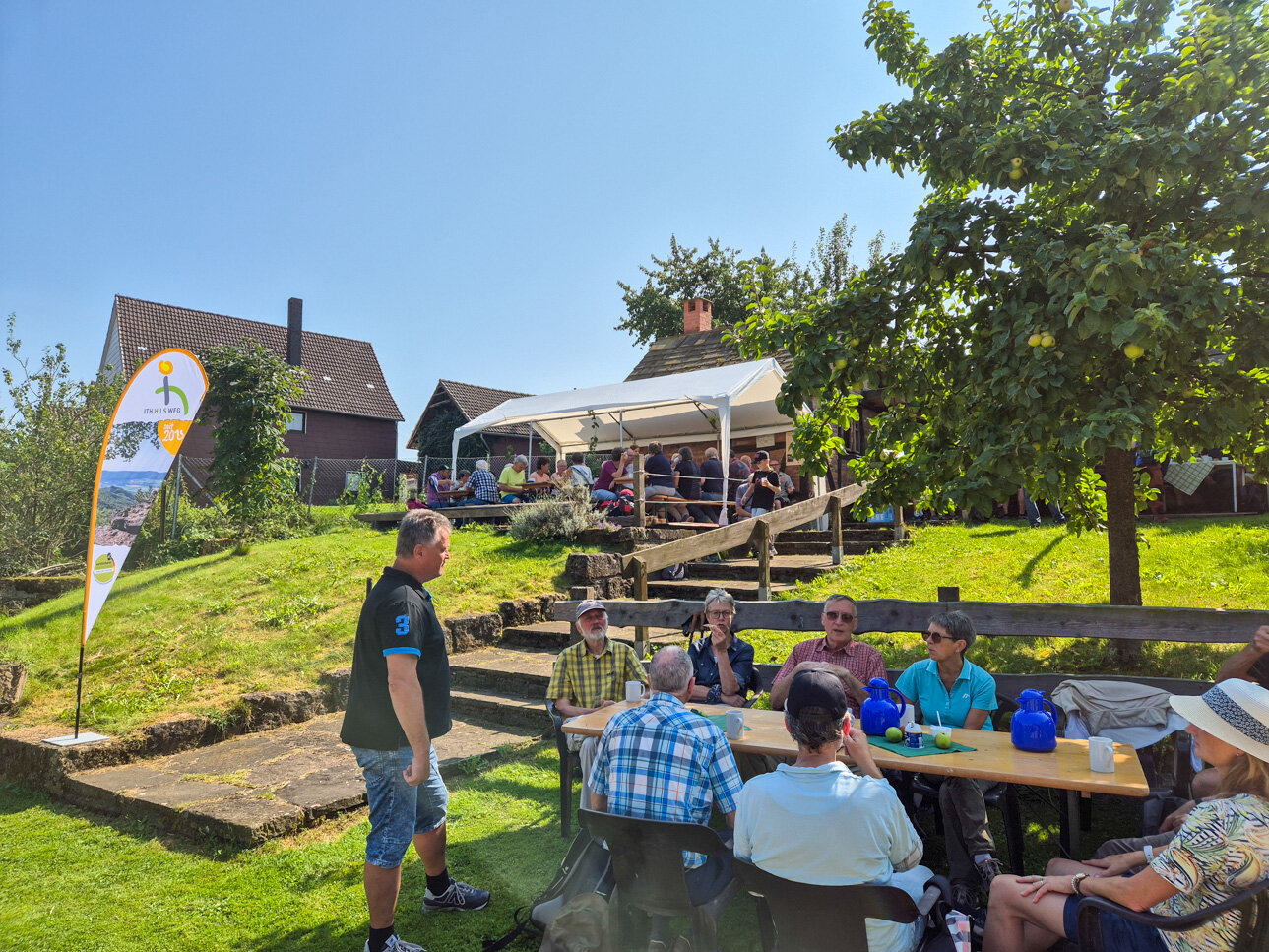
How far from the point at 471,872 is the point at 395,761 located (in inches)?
48.9

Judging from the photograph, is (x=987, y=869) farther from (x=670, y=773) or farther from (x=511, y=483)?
(x=511, y=483)

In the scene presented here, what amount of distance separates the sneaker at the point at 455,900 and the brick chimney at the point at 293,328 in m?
30.0

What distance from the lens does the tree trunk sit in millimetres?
5715

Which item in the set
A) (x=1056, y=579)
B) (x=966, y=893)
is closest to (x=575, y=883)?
(x=966, y=893)

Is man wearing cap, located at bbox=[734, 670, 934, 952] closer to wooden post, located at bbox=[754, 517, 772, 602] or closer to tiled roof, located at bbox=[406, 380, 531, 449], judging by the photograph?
wooden post, located at bbox=[754, 517, 772, 602]

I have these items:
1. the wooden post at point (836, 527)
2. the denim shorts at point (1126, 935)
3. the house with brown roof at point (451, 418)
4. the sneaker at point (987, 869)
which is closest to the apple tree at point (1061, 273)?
the sneaker at point (987, 869)

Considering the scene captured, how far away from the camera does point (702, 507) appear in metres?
12.5

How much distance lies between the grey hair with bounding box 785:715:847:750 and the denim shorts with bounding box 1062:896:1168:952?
88 centimetres

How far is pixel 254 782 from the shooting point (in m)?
5.43

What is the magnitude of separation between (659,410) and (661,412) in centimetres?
Result: 6

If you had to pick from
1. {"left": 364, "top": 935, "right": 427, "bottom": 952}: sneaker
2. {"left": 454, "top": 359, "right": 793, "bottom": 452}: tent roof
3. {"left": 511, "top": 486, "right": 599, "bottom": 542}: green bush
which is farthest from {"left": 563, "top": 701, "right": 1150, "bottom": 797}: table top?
{"left": 454, "top": 359, "right": 793, "bottom": 452}: tent roof

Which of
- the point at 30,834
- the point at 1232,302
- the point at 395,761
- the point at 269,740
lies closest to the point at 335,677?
the point at 269,740

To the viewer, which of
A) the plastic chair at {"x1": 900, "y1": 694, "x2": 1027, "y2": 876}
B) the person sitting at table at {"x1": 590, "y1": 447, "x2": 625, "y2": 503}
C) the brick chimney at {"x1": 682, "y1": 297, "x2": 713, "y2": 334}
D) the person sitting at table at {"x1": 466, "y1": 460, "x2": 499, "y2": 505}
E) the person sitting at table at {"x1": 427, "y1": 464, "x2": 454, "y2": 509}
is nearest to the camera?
the plastic chair at {"x1": 900, "y1": 694, "x2": 1027, "y2": 876}

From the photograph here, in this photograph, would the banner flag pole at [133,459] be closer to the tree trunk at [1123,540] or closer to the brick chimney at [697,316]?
the tree trunk at [1123,540]
